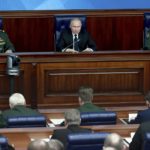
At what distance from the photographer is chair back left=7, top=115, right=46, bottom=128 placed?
6581 millimetres

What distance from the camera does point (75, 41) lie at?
9.45 metres

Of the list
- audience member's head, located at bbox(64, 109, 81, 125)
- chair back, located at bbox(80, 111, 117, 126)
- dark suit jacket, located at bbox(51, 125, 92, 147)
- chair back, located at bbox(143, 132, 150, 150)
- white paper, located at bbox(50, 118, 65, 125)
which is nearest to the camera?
chair back, located at bbox(143, 132, 150, 150)

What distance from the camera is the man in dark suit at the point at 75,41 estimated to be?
9.43 m

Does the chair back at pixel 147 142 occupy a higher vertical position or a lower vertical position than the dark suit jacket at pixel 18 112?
lower

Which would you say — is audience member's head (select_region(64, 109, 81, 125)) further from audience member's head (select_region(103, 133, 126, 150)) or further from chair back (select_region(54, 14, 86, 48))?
chair back (select_region(54, 14, 86, 48))

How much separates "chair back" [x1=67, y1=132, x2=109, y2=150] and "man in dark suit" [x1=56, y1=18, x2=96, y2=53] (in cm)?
360

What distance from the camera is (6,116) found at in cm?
682

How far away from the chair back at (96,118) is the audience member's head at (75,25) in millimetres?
2608

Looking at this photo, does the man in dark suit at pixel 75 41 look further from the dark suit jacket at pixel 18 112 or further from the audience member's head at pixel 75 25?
the dark suit jacket at pixel 18 112

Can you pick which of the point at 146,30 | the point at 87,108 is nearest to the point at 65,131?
the point at 87,108

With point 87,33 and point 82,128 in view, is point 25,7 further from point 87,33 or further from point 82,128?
point 82,128

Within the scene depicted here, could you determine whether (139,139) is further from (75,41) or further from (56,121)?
(75,41)

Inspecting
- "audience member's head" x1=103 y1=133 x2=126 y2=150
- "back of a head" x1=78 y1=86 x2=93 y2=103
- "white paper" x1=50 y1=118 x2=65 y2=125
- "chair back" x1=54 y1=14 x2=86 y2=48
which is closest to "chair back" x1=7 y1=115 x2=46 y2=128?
"back of a head" x1=78 y1=86 x2=93 y2=103

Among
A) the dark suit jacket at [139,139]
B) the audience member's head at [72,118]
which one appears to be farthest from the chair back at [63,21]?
the dark suit jacket at [139,139]
